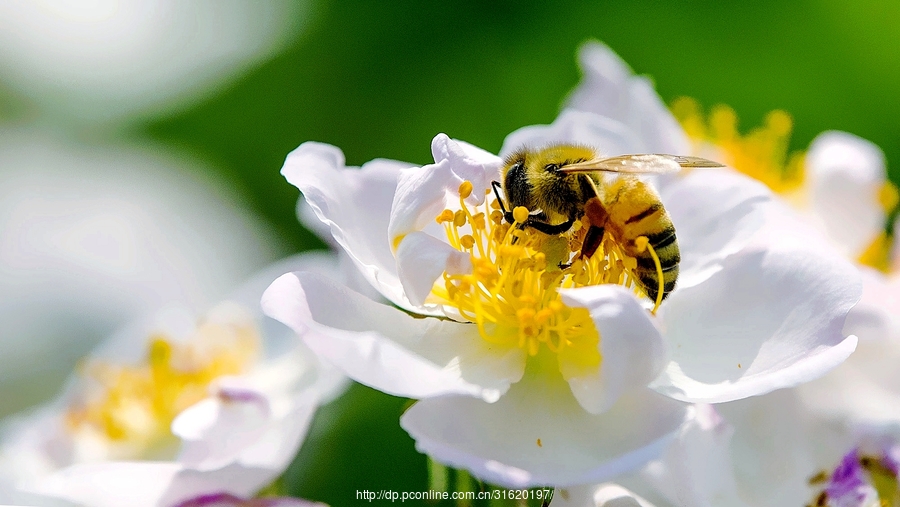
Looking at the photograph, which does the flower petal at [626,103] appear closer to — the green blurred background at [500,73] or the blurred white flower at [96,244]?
the green blurred background at [500,73]

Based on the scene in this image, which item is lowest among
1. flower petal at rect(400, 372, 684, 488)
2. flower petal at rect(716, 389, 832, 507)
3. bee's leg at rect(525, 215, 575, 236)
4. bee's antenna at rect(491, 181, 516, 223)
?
flower petal at rect(716, 389, 832, 507)

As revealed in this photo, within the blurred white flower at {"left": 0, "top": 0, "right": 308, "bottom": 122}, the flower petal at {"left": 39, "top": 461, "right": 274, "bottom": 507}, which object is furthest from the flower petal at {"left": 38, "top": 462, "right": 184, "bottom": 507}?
the blurred white flower at {"left": 0, "top": 0, "right": 308, "bottom": 122}

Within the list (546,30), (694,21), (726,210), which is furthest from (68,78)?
(726,210)

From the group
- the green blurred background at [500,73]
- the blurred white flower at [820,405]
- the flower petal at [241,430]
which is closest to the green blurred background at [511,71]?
the green blurred background at [500,73]

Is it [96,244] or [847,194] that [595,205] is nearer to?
[847,194]

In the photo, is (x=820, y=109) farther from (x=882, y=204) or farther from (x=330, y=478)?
(x=330, y=478)

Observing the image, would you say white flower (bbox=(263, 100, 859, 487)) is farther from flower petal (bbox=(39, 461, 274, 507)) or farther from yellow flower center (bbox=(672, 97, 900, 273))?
yellow flower center (bbox=(672, 97, 900, 273))
